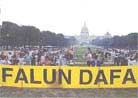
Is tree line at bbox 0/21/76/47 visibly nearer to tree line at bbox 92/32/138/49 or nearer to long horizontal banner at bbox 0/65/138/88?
tree line at bbox 92/32/138/49

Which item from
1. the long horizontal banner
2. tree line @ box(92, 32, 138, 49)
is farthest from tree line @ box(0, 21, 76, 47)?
the long horizontal banner

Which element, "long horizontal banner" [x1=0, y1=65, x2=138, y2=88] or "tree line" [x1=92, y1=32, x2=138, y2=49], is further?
"tree line" [x1=92, y1=32, x2=138, y2=49]

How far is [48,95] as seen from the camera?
18797 millimetres

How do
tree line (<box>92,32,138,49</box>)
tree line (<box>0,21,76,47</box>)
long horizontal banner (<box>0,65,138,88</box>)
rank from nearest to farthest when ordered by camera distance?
long horizontal banner (<box>0,65,138,88</box>), tree line (<box>0,21,76,47</box>), tree line (<box>92,32,138,49</box>)

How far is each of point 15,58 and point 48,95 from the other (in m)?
9.24

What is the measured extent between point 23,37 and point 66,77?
80835mm

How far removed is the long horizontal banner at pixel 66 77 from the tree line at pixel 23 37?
56.7m

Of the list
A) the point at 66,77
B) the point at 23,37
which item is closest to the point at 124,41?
the point at 23,37

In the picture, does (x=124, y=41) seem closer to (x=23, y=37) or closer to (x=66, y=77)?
(x=23, y=37)

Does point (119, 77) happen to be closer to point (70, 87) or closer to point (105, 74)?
point (105, 74)

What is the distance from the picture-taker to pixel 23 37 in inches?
3927

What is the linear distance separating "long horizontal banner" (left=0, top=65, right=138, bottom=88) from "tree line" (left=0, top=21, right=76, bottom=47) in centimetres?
5671

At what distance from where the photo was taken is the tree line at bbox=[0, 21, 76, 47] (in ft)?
281

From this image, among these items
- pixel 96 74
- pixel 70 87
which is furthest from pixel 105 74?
pixel 70 87
